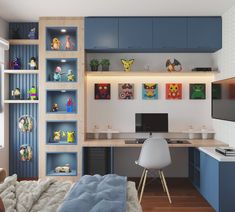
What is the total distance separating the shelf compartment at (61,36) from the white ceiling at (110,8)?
29 cm

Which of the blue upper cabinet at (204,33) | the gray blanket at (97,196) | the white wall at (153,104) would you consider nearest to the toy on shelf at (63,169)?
the white wall at (153,104)

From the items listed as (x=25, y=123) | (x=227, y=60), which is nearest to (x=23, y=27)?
(x=25, y=123)

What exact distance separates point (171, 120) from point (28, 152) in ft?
7.61

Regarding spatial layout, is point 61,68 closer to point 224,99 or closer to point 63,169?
point 63,169

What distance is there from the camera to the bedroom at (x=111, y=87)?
5.13m

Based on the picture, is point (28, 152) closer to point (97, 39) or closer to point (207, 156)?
point (97, 39)

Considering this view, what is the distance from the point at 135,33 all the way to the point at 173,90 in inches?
44.2

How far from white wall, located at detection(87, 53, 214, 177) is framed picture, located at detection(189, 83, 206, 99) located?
0.18 feet

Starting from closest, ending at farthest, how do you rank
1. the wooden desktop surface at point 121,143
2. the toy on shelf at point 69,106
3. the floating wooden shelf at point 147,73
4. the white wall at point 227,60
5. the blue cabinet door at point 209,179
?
the blue cabinet door at point 209,179
the white wall at point 227,60
the wooden desktop surface at point 121,143
the floating wooden shelf at point 147,73
the toy on shelf at point 69,106

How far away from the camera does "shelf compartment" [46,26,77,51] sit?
542cm

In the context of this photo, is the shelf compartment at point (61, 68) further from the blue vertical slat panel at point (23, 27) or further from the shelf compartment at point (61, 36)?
the blue vertical slat panel at point (23, 27)

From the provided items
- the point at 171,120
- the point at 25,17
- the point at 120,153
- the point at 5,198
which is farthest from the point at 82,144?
the point at 5,198

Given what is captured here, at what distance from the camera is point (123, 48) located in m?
5.32

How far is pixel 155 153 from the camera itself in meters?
4.64
